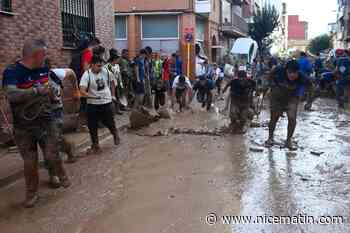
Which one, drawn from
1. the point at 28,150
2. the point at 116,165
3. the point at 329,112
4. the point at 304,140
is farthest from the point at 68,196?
the point at 329,112

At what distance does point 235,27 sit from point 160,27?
14.6 metres

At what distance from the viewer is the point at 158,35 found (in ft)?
96.1

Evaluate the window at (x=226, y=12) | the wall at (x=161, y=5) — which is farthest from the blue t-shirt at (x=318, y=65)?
the window at (x=226, y=12)

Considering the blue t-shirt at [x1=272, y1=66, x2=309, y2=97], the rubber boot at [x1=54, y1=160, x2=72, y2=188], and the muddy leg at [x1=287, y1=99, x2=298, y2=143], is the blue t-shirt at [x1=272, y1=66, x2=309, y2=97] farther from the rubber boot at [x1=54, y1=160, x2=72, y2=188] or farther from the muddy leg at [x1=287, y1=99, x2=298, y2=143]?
the rubber boot at [x1=54, y1=160, x2=72, y2=188]

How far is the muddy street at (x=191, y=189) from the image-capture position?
5.30 m

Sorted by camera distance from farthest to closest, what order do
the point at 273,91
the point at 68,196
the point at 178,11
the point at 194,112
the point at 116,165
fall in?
the point at 178,11 < the point at 194,112 < the point at 273,91 < the point at 116,165 < the point at 68,196

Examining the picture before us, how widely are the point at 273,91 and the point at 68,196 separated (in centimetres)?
432

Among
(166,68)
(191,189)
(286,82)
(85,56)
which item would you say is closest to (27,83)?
(191,189)

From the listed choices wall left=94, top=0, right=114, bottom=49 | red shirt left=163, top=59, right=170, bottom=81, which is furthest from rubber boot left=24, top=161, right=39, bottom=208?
red shirt left=163, top=59, right=170, bottom=81

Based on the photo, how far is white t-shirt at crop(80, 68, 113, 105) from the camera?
28.3 ft

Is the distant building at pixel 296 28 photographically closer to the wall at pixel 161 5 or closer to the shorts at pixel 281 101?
the wall at pixel 161 5

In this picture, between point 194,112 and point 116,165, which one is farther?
point 194,112

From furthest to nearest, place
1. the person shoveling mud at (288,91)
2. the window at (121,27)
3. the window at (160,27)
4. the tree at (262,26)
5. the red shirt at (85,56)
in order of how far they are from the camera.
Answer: the tree at (262,26)
the window at (121,27)
the window at (160,27)
the red shirt at (85,56)
the person shoveling mud at (288,91)

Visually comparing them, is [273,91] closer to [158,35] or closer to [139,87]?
[139,87]
